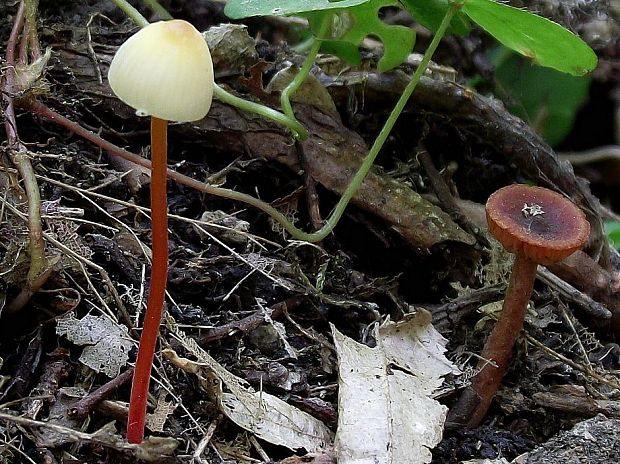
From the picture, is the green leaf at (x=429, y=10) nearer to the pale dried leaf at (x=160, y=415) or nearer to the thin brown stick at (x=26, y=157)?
the thin brown stick at (x=26, y=157)

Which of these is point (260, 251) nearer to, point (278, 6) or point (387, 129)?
point (387, 129)

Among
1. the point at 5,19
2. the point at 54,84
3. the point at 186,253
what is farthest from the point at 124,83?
the point at 5,19

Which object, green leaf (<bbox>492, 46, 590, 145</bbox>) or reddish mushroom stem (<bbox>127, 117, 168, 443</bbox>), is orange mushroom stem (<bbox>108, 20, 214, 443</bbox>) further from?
green leaf (<bbox>492, 46, 590, 145</bbox>)

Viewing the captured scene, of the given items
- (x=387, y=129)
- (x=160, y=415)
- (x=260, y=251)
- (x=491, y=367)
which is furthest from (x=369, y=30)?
(x=160, y=415)

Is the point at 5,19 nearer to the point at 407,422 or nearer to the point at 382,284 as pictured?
the point at 382,284

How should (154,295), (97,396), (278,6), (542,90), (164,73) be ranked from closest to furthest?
(164,73) < (154,295) < (97,396) < (278,6) < (542,90)

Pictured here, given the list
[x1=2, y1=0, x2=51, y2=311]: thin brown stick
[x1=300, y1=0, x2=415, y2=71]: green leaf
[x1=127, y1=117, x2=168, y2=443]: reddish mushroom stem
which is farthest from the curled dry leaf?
[x1=300, y1=0, x2=415, y2=71]: green leaf

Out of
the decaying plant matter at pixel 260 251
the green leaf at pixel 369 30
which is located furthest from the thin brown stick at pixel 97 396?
the green leaf at pixel 369 30
